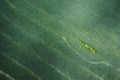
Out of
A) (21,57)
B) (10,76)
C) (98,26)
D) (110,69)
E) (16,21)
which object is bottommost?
(10,76)

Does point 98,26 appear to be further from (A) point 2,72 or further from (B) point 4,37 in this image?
(A) point 2,72

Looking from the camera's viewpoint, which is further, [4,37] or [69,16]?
[4,37]

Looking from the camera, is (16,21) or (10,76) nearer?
(16,21)

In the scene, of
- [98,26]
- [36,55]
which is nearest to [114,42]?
[98,26]

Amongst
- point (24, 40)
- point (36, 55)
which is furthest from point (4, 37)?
point (36, 55)

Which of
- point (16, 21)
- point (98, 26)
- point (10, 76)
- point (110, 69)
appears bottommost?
point (10, 76)

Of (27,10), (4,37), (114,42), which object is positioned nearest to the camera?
(114,42)

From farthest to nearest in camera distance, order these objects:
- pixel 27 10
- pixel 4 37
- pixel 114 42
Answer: pixel 4 37, pixel 27 10, pixel 114 42

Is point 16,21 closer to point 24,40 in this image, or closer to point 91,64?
point 24,40

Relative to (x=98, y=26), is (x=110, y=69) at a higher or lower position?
lower
